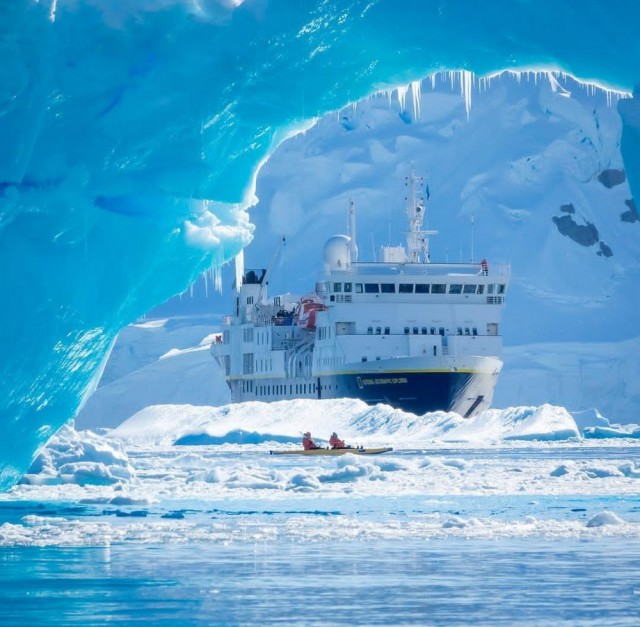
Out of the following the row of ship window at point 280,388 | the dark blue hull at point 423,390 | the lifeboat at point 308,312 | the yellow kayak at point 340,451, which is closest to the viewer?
the yellow kayak at point 340,451

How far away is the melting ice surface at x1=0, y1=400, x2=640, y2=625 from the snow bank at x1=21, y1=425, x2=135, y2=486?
44 millimetres

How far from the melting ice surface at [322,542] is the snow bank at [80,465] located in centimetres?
4

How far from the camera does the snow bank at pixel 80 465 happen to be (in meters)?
29.4

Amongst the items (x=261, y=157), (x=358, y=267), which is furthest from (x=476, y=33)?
(x=358, y=267)

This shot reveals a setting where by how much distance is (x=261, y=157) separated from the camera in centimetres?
2167

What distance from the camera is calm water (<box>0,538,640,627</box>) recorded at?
11.2m

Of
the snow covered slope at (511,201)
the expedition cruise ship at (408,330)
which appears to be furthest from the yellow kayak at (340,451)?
the snow covered slope at (511,201)

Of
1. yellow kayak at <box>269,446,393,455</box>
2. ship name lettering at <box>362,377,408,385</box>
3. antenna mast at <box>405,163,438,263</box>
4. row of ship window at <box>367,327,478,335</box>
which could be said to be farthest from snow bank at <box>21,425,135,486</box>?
antenna mast at <box>405,163,438,263</box>

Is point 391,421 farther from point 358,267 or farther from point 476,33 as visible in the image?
point 476,33

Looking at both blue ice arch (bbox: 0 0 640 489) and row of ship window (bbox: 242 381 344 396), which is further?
row of ship window (bbox: 242 381 344 396)

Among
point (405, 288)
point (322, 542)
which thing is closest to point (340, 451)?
point (322, 542)

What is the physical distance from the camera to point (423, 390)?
76.0 m

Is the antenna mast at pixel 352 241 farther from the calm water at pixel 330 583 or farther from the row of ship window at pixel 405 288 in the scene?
the calm water at pixel 330 583

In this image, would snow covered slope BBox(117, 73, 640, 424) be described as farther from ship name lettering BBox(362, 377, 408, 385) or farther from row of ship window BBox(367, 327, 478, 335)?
ship name lettering BBox(362, 377, 408, 385)
